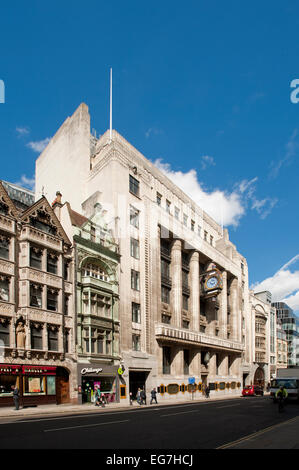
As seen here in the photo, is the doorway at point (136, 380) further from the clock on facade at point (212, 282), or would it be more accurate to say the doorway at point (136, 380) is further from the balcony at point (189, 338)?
the clock on facade at point (212, 282)

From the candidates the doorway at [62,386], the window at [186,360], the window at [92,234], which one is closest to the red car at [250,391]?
the window at [186,360]

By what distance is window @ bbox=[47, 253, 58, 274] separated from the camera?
3830 cm

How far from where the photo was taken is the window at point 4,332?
32737mm

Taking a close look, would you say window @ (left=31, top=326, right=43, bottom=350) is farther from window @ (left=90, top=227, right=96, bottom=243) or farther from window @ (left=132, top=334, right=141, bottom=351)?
window @ (left=132, top=334, right=141, bottom=351)

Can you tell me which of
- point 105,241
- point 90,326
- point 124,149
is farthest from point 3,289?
point 124,149

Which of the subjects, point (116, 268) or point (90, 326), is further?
point (116, 268)

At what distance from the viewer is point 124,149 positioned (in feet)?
180

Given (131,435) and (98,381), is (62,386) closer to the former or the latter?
(98,381)

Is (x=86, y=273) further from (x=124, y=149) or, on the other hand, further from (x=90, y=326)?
(x=124, y=149)

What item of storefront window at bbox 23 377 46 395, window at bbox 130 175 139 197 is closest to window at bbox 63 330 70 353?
storefront window at bbox 23 377 46 395
